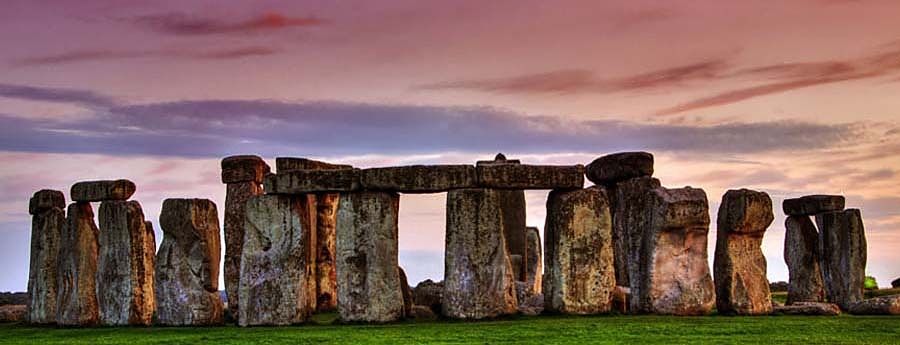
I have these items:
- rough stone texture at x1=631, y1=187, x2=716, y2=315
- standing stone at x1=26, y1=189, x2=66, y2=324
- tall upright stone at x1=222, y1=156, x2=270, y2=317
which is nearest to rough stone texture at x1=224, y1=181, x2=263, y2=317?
tall upright stone at x1=222, y1=156, x2=270, y2=317

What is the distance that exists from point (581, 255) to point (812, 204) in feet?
28.1

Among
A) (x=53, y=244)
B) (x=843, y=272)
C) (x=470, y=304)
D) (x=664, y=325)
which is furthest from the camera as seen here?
(x=843, y=272)

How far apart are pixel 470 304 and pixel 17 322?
33.4ft

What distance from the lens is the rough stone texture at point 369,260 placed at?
21.7m

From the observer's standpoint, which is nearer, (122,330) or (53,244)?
(122,330)

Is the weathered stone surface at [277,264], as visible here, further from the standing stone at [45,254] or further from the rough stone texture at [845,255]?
the rough stone texture at [845,255]

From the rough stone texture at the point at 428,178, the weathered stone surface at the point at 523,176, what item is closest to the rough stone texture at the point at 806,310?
the weathered stone surface at the point at 523,176

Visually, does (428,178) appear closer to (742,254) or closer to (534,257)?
(742,254)

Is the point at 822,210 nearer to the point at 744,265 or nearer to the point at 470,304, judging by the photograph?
the point at 744,265

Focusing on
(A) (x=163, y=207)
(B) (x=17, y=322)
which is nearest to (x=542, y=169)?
(A) (x=163, y=207)

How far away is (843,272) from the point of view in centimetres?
2762

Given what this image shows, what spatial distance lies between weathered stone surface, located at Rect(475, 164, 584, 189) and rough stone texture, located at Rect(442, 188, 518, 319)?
21 cm

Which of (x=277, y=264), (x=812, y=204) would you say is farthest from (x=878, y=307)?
(x=277, y=264)

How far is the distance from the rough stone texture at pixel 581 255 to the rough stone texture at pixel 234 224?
7022 millimetres
